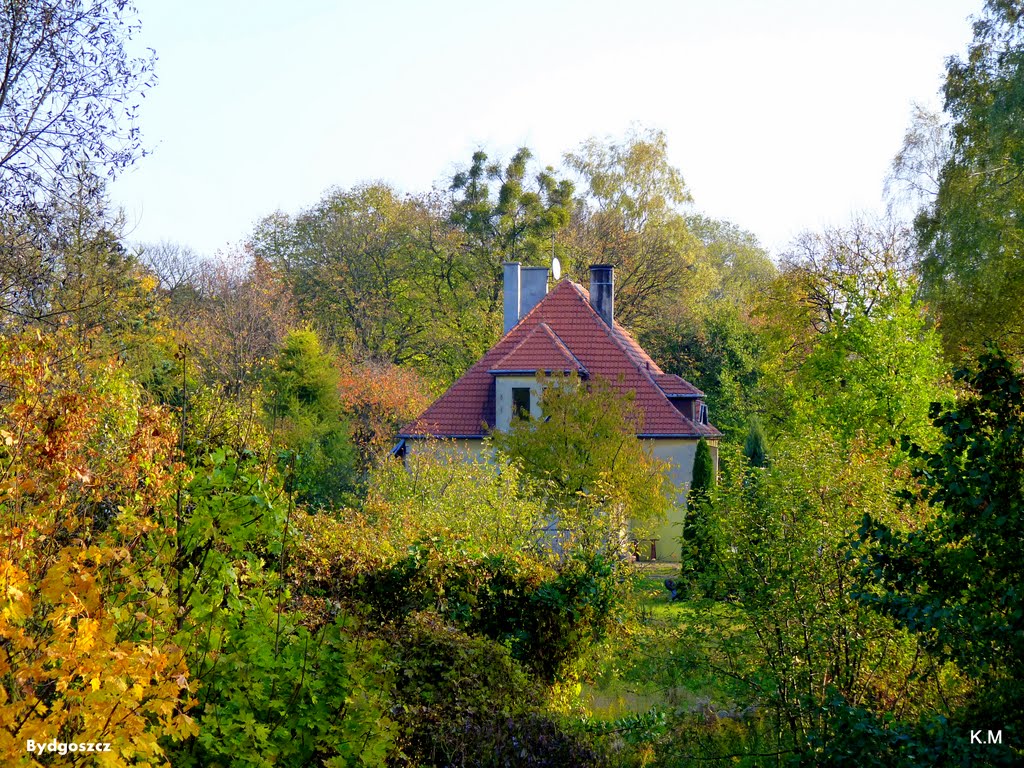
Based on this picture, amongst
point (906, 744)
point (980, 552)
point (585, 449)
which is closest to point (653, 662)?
point (906, 744)

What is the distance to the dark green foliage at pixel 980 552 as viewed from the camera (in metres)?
4.68

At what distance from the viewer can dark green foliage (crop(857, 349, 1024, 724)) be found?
15.3 feet

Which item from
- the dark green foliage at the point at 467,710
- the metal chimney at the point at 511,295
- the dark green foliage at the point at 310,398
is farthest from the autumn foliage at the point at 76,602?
the metal chimney at the point at 511,295

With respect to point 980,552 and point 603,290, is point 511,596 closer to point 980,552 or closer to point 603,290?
point 980,552

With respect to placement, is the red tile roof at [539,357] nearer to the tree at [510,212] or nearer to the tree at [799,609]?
the tree at [510,212]

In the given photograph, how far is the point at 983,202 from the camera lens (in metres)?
22.6

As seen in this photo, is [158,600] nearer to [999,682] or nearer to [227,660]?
[227,660]

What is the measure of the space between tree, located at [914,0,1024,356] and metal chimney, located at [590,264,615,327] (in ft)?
27.8

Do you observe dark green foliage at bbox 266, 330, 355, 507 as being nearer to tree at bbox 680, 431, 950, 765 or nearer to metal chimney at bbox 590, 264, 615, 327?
metal chimney at bbox 590, 264, 615, 327

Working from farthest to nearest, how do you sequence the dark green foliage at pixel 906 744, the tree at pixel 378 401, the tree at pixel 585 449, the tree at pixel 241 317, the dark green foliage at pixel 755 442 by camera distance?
the tree at pixel 378 401 → the tree at pixel 241 317 → the dark green foliage at pixel 755 442 → the tree at pixel 585 449 → the dark green foliage at pixel 906 744

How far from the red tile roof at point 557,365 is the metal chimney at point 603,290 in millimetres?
639

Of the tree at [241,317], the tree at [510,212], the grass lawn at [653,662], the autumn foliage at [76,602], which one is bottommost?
the grass lawn at [653,662]

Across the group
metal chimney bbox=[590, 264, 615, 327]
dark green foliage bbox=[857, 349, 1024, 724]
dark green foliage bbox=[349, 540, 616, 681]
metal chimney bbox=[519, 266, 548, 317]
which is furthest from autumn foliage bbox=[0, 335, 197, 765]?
metal chimney bbox=[519, 266, 548, 317]

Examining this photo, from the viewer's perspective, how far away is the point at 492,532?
12.6 m
